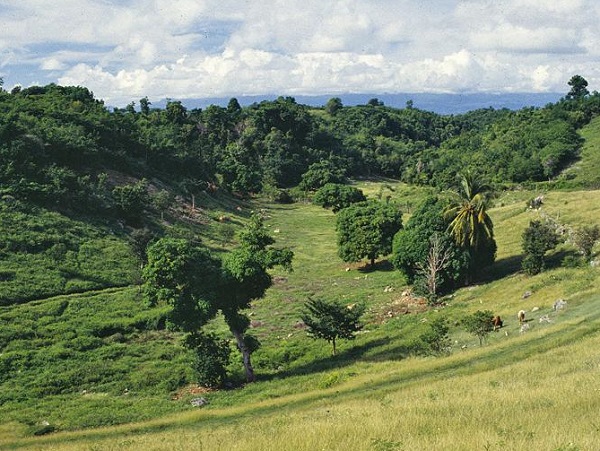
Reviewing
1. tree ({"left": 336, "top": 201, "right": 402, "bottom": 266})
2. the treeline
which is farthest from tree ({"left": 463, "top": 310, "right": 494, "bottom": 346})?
the treeline

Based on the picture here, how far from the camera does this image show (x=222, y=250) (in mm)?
85500

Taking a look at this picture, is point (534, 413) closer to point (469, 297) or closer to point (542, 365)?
point (542, 365)

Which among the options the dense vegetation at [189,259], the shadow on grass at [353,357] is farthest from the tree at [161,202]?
the shadow on grass at [353,357]

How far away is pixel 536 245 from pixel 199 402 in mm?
33606

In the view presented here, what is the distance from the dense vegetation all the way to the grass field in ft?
1.35

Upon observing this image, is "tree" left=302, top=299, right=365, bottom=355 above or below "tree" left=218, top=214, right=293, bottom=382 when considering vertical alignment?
below

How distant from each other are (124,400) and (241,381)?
311 inches

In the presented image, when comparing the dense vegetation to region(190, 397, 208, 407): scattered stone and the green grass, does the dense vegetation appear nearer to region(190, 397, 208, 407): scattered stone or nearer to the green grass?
region(190, 397, 208, 407): scattered stone

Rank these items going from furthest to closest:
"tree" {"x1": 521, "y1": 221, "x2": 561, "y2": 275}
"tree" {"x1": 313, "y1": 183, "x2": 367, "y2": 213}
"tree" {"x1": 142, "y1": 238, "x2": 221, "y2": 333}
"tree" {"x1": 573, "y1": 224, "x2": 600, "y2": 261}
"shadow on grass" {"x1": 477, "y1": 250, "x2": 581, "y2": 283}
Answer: "tree" {"x1": 313, "y1": 183, "x2": 367, "y2": 213}, "shadow on grass" {"x1": 477, "y1": 250, "x2": 581, "y2": 283}, "tree" {"x1": 521, "y1": 221, "x2": 561, "y2": 275}, "tree" {"x1": 573, "y1": 224, "x2": 600, "y2": 261}, "tree" {"x1": 142, "y1": 238, "x2": 221, "y2": 333}

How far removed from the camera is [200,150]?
143750 mm

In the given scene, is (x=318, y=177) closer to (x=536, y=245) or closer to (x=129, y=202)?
(x=129, y=202)

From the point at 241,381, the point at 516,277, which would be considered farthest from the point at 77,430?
the point at 516,277

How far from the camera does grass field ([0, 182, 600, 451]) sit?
514 inches

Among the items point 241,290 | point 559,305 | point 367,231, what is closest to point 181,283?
point 241,290
